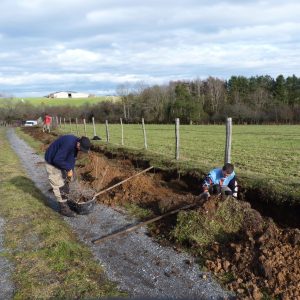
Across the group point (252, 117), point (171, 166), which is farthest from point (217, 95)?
point (171, 166)

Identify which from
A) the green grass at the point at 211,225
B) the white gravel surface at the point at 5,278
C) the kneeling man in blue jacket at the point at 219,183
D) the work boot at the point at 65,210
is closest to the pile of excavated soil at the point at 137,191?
the kneeling man in blue jacket at the point at 219,183

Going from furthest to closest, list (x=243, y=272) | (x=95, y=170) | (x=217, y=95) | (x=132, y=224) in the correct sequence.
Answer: (x=217, y=95) < (x=95, y=170) < (x=132, y=224) < (x=243, y=272)

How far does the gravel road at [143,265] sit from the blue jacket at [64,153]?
125 cm

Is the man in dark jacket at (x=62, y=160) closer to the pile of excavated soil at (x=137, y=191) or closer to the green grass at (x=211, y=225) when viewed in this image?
A: the pile of excavated soil at (x=137, y=191)

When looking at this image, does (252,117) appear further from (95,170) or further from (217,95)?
(95,170)

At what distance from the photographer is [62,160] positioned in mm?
8727

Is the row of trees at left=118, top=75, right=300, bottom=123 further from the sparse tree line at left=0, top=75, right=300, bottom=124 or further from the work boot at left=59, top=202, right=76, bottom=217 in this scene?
the work boot at left=59, top=202, right=76, bottom=217

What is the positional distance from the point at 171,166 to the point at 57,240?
663cm

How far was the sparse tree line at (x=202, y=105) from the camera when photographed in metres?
76.9

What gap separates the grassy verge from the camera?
198 inches

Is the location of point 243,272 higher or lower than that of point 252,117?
higher

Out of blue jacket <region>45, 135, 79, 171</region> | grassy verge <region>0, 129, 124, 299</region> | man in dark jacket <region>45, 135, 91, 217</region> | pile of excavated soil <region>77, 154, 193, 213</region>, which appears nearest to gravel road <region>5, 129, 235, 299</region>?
grassy verge <region>0, 129, 124, 299</region>

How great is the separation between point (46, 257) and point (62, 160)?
119 inches

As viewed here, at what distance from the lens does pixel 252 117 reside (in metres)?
75.2
